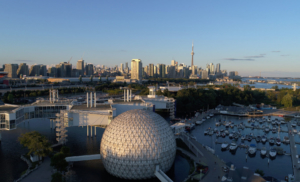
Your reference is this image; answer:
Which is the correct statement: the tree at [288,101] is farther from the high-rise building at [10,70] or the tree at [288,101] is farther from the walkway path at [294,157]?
the high-rise building at [10,70]

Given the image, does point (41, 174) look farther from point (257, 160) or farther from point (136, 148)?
point (257, 160)

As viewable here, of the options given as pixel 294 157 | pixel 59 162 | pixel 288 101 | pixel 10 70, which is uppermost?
pixel 10 70

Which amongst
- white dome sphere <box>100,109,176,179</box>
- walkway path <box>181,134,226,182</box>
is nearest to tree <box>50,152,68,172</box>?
white dome sphere <box>100,109,176,179</box>

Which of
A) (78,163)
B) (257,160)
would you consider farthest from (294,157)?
(78,163)

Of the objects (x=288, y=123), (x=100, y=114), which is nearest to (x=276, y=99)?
(x=288, y=123)

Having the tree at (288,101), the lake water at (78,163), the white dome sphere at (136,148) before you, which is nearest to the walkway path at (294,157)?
the lake water at (78,163)

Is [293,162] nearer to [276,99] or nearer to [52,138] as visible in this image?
[52,138]
